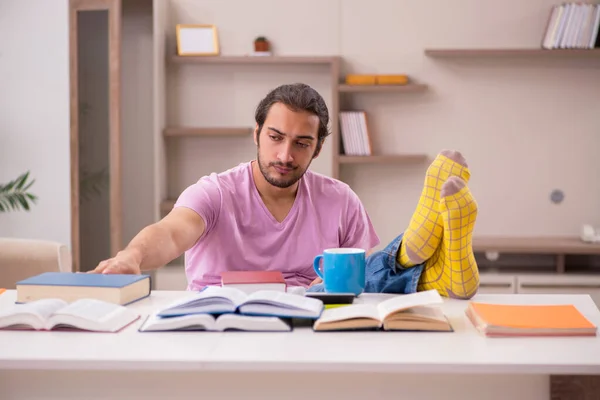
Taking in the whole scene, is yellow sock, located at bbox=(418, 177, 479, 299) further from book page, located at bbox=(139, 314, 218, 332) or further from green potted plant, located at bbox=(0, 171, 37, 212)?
green potted plant, located at bbox=(0, 171, 37, 212)

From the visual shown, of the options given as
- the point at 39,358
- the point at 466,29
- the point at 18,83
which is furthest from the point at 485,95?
the point at 39,358

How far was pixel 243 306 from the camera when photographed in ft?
4.46

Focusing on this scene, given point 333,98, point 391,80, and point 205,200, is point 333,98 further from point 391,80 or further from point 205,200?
point 205,200

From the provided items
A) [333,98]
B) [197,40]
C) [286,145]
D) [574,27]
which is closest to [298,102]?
[286,145]

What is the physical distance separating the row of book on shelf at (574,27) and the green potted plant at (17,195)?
2.74 meters

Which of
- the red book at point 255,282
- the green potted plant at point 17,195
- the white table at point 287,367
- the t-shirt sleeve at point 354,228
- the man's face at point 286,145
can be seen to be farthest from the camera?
the green potted plant at point 17,195

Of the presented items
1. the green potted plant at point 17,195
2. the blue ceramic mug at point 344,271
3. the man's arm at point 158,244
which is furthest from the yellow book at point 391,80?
the blue ceramic mug at point 344,271

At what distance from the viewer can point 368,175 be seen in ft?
13.1

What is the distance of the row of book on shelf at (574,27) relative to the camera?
3674mm

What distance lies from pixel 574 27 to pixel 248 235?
2.43 metres

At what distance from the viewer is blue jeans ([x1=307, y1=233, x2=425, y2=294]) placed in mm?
1760

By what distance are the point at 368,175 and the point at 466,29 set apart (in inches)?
37.2

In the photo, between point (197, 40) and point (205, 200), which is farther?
point (197, 40)

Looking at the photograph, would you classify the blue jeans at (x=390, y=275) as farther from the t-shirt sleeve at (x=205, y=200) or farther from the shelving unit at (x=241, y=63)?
the shelving unit at (x=241, y=63)
